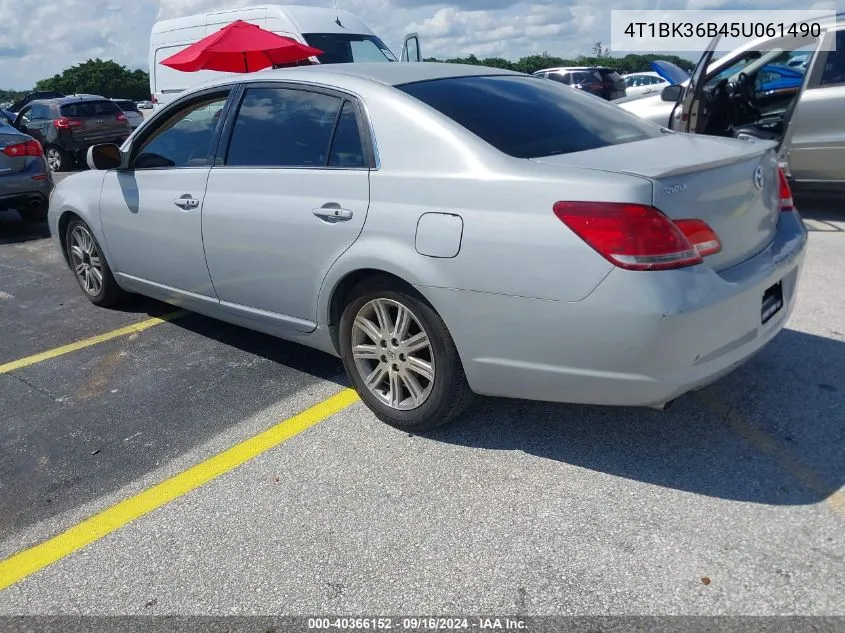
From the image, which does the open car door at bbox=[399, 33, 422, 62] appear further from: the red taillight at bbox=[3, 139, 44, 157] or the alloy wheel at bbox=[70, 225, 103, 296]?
the alloy wheel at bbox=[70, 225, 103, 296]

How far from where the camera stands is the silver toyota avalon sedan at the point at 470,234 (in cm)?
262

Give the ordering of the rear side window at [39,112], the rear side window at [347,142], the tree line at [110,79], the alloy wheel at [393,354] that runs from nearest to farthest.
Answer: the alloy wheel at [393,354] < the rear side window at [347,142] < the rear side window at [39,112] < the tree line at [110,79]

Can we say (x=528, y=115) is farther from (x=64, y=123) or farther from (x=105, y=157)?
(x=64, y=123)

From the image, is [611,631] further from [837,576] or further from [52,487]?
[52,487]

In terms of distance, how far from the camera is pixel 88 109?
16359 millimetres

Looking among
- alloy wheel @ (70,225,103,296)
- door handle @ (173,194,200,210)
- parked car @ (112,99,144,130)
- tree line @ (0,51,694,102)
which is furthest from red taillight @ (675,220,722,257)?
tree line @ (0,51,694,102)

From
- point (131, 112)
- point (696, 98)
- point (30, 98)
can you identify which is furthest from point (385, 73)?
point (30, 98)

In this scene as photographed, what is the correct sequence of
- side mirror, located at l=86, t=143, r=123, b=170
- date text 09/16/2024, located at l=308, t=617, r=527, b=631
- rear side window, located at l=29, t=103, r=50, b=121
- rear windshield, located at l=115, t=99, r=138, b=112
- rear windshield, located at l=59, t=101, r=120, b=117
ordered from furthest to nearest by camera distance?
rear windshield, located at l=115, t=99, r=138, b=112 → rear side window, located at l=29, t=103, r=50, b=121 → rear windshield, located at l=59, t=101, r=120, b=117 → side mirror, located at l=86, t=143, r=123, b=170 → date text 09/16/2024, located at l=308, t=617, r=527, b=631

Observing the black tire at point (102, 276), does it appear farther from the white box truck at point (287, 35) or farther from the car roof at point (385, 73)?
the white box truck at point (287, 35)

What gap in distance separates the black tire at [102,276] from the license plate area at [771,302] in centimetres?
415

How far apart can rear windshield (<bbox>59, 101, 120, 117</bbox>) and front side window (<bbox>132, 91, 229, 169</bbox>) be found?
13.3m

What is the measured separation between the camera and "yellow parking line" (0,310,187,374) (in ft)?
14.9

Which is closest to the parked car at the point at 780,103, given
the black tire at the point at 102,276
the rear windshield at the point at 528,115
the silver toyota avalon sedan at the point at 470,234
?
the rear windshield at the point at 528,115

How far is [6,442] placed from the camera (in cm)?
355
